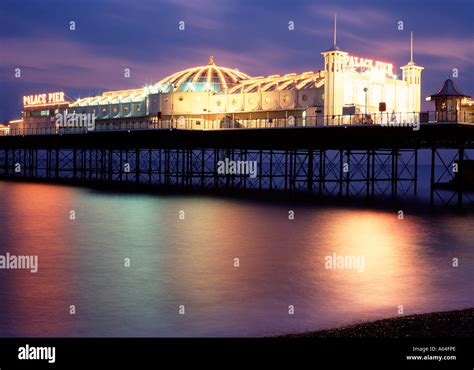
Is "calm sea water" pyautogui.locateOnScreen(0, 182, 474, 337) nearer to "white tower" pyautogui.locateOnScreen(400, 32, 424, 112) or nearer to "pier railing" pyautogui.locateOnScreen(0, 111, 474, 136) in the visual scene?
"pier railing" pyautogui.locateOnScreen(0, 111, 474, 136)

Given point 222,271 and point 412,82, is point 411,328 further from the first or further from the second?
point 412,82

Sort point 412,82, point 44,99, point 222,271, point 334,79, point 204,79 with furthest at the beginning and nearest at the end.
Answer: point 44,99 → point 204,79 → point 412,82 → point 334,79 → point 222,271

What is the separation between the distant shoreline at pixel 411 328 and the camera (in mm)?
13059

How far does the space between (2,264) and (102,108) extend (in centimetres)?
6026

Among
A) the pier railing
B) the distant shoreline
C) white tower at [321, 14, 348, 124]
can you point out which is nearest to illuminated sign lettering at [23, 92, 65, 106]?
the pier railing

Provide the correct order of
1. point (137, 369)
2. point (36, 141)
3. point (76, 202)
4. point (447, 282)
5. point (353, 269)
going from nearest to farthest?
point (137, 369), point (447, 282), point (353, 269), point (76, 202), point (36, 141)

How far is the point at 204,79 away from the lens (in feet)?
232

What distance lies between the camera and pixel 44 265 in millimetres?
22219

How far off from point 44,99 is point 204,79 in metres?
34.9

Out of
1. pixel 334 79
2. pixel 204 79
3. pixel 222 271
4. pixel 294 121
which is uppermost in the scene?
pixel 204 79

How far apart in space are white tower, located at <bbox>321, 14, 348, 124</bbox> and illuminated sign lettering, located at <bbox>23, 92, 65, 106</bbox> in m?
50.4

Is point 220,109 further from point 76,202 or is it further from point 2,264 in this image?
point 2,264


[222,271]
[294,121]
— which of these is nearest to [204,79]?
[294,121]

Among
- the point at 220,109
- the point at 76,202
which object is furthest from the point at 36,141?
the point at 76,202
